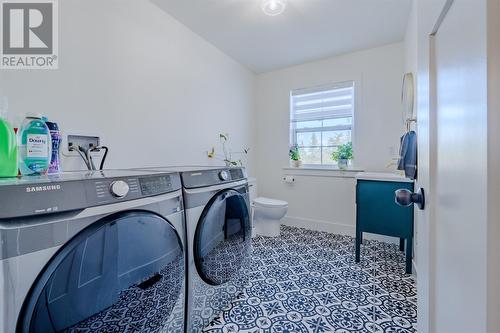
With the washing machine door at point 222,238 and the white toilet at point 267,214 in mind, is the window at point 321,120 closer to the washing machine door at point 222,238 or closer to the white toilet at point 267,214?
the white toilet at point 267,214

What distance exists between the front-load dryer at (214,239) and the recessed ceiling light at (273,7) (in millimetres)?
1459

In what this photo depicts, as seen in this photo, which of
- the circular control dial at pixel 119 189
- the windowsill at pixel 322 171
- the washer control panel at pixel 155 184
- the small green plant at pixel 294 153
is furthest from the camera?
the small green plant at pixel 294 153

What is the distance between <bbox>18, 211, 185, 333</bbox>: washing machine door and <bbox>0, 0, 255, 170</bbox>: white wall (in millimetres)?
1007

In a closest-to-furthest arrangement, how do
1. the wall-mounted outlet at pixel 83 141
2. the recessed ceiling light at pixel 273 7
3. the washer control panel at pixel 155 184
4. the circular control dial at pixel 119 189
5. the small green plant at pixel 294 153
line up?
the circular control dial at pixel 119 189 < the washer control panel at pixel 155 184 < the wall-mounted outlet at pixel 83 141 < the recessed ceiling light at pixel 273 7 < the small green plant at pixel 294 153

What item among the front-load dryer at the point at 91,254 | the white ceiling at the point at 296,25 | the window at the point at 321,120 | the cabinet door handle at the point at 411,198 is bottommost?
the front-load dryer at the point at 91,254

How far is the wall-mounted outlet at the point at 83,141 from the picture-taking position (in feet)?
4.76

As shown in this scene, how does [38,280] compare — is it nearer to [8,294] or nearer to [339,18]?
[8,294]

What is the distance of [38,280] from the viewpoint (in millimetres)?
594

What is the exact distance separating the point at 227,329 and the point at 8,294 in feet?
3.66

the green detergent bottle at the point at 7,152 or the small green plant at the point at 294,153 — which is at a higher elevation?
the small green plant at the point at 294,153

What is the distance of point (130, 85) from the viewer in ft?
5.86

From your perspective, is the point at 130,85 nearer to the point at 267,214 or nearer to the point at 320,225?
the point at 267,214

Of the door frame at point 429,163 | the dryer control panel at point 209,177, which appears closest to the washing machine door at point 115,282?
the dryer control panel at point 209,177

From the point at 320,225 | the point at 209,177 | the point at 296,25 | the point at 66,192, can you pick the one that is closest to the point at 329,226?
the point at 320,225
